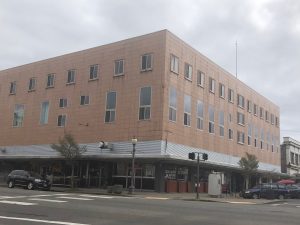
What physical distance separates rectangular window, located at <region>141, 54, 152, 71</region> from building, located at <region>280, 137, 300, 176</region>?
44.9m

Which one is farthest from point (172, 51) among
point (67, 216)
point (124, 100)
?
point (67, 216)

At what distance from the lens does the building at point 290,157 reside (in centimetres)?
7856

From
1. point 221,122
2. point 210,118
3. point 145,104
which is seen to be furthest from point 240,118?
point 145,104

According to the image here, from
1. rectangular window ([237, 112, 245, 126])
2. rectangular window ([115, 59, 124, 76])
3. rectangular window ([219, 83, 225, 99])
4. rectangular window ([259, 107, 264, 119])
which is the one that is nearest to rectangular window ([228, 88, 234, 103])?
rectangular window ([219, 83, 225, 99])

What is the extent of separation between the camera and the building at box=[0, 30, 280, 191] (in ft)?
128

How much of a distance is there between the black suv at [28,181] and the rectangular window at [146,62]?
39.8 feet

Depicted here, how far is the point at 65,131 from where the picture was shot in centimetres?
4478

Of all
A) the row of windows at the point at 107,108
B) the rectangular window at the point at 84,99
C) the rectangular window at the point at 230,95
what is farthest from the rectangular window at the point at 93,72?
the rectangular window at the point at 230,95

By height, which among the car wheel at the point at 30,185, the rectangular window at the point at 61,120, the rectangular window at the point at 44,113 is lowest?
the car wheel at the point at 30,185

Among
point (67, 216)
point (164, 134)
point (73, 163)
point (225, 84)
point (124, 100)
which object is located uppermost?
point (225, 84)

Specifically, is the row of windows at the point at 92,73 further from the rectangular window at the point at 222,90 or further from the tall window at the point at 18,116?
the rectangular window at the point at 222,90

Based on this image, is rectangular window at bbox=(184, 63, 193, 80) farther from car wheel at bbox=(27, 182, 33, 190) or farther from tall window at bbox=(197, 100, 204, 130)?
car wheel at bbox=(27, 182, 33, 190)

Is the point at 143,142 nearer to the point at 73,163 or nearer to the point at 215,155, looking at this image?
the point at 73,163

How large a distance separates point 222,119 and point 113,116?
12967 millimetres
